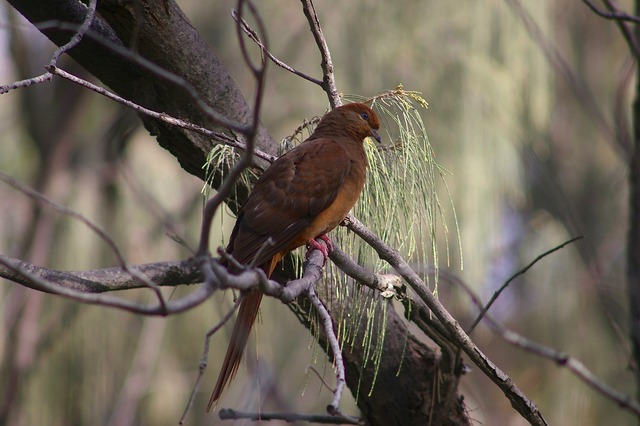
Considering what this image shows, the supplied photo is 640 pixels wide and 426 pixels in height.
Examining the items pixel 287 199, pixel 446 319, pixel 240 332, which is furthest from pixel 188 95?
pixel 446 319

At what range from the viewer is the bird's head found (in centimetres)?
268

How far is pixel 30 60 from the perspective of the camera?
592 centimetres

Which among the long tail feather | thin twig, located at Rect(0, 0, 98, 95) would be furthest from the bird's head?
thin twig, located at Rect(0, 0, 98, 95)

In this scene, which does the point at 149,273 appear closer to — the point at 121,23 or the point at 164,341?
the point at 121,23

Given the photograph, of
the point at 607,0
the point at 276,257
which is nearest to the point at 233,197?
the point at 276,257

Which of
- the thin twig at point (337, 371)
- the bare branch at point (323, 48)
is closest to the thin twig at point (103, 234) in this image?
the thin twig at point (337, 371)

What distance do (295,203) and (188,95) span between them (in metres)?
0.49

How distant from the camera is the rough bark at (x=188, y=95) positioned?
2270mm

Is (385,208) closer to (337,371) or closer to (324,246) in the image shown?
(324,246)

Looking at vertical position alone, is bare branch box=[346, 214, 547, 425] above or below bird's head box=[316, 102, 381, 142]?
below

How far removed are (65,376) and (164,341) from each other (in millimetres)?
1013

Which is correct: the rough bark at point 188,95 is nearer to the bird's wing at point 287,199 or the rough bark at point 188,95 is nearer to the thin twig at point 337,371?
the bird's wing at point 287,199

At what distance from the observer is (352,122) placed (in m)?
2.77

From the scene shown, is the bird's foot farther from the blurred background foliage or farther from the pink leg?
the blurred background foliage
